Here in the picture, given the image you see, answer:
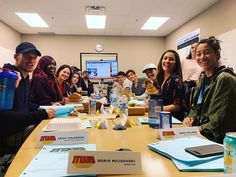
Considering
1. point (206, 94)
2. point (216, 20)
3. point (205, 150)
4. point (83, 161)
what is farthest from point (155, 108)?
point (216, 20)

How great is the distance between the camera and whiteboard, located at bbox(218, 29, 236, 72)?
376cm

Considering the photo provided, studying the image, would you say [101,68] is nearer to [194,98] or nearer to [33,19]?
[33,19]

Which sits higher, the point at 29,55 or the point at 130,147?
the point at 29,55

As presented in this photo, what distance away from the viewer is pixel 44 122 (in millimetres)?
1749

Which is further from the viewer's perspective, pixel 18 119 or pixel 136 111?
pixel 136 111

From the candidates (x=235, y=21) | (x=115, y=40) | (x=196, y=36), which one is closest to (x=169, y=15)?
(x=196, y=36)

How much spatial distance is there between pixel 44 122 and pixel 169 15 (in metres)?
4.09

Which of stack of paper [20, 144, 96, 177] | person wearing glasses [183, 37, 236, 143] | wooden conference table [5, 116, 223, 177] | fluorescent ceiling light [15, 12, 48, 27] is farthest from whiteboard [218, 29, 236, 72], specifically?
fluorescent ceiling light [15, 12, 48, 27]

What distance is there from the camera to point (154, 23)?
572cm

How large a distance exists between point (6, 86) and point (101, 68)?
5665 millimetres

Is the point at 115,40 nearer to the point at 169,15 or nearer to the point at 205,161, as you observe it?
the point at 169,15

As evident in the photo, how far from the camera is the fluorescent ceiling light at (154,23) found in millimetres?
5306

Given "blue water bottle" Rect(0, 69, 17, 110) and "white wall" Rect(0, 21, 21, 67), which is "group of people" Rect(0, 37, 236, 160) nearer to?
"blue water bottle" Rect(0, 69, 17, 110)

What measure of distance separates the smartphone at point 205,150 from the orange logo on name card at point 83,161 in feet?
1.32
